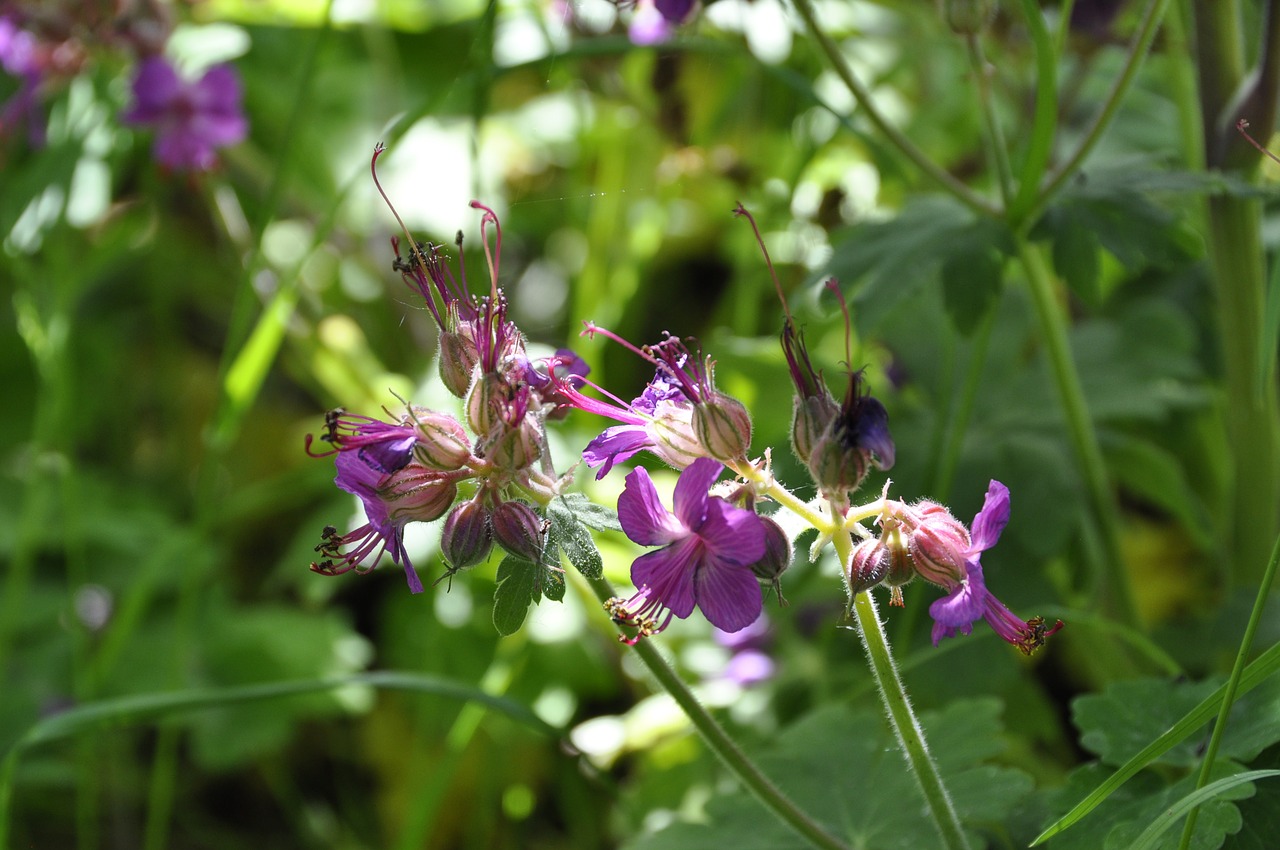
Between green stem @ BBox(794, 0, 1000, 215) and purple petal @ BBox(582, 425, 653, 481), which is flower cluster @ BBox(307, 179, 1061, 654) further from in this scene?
green stem @ BBox(794, 0, 1000, 215)

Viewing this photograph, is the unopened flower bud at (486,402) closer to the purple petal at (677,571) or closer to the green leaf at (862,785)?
the purple petal at (677,571)

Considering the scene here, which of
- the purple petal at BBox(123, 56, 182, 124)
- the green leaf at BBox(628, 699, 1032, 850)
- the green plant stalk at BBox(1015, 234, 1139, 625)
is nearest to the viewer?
the green leaf at BBox(628, 699, 1032, 850)

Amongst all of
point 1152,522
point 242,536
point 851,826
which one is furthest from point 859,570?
point 242,536

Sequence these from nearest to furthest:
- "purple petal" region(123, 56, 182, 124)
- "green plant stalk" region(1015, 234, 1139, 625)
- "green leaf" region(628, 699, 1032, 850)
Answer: "green leaf" region(628, 699, 1032, 850)
"green plant stalk" region(1015, 234, 1139, 625)
"purple petal" region(123, 56, 182, 124)

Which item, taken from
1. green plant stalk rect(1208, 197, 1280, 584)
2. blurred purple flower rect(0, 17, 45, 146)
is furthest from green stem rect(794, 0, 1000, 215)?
blurred purple flower rect(0, 17, 45, 146)

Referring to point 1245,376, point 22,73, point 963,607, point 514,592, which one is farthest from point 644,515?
point 22,73

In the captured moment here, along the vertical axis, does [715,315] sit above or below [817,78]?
below

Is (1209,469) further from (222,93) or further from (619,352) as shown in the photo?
(222,93)

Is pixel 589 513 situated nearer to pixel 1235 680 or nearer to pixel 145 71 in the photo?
pixel 1235 680
